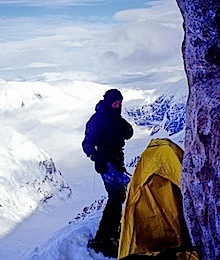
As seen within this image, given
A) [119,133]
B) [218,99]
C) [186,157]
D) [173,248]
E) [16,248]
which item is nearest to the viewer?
[218,99]

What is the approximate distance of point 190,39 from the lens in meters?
6.63

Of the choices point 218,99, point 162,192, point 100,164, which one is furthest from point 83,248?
point 218,99

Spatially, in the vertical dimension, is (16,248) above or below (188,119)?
below

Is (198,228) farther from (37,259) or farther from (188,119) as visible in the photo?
(37,259)

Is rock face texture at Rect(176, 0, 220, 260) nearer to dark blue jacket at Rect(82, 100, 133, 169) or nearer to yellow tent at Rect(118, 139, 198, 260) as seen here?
yellow tent at Rect(118, 139, 198, 260)

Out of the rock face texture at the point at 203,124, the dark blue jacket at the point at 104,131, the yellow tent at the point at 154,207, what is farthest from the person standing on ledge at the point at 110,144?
the rock face texture at the point at 203,124

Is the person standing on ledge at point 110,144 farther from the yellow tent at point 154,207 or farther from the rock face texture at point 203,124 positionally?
the rock face texture at point 203,124

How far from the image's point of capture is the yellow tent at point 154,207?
8.07 m

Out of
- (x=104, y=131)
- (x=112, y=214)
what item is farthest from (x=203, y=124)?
(x=112, y=214)

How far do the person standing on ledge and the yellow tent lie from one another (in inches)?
56.5

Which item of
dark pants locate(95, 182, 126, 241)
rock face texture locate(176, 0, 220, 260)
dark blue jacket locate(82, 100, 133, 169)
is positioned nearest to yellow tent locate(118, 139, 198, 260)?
rock face texture locate(176, 0, 220, 260)

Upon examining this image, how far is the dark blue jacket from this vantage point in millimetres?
9625

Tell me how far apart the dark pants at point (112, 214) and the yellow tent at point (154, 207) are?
5.94 feet

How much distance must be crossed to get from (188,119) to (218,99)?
2.24ft
